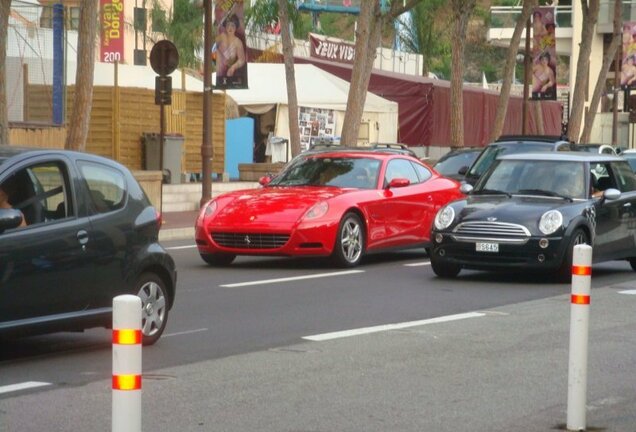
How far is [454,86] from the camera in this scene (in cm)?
4006

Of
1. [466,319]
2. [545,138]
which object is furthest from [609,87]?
[466,319]

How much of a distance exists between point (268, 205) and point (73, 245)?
7796mm

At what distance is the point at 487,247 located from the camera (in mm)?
16719

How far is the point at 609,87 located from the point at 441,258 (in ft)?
213

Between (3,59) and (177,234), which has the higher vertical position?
(3,59)

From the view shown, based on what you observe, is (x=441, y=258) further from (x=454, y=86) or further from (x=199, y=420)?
(x=454, y=86)

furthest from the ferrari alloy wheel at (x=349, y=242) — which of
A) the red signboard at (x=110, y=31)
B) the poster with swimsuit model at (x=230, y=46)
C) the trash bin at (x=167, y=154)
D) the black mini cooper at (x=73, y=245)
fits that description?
the red signboard at (x=110, y=31)

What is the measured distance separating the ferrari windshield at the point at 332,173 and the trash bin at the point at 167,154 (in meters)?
12.7

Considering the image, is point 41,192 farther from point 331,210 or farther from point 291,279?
point 331,210

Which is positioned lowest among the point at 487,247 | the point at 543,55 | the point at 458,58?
the point at 487,247

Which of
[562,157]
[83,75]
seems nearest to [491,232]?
[562,157]

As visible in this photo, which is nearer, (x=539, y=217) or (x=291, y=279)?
(x=539, y=217)

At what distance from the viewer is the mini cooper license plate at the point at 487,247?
54.7 ft

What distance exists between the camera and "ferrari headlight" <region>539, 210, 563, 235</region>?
16.7m
